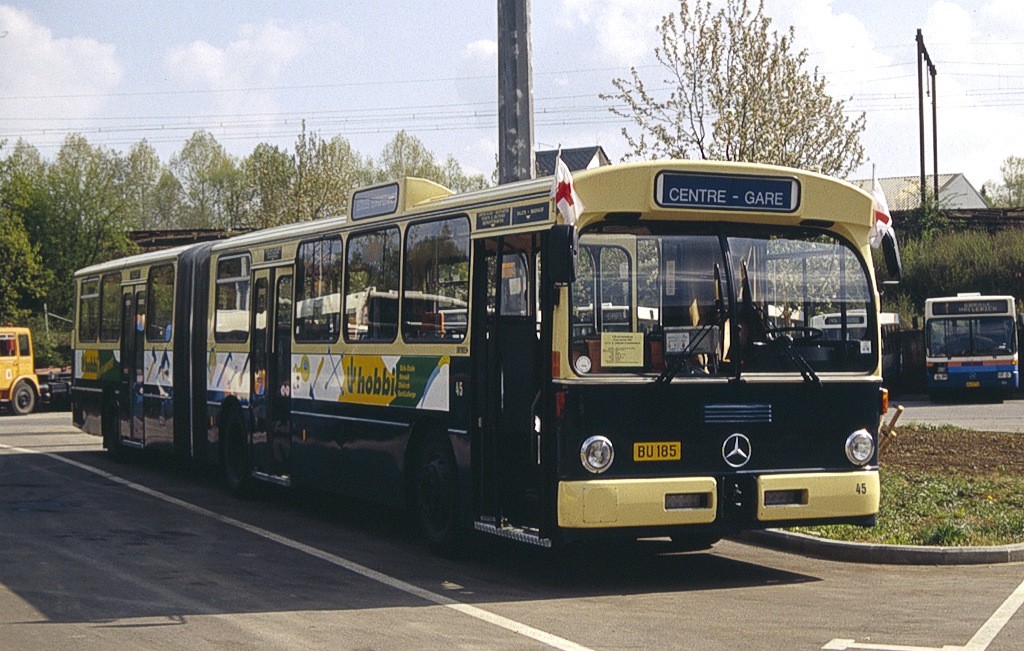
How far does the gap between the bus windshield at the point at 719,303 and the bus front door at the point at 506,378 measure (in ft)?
2.39

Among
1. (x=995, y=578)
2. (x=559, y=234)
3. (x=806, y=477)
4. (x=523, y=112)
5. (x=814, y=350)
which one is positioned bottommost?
(x=995, y=578)

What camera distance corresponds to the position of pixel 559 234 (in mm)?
9750

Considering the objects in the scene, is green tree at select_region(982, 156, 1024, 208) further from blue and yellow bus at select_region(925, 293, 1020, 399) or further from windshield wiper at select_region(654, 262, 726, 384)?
windshield wiper at select_region(654, 262, 726, 384)

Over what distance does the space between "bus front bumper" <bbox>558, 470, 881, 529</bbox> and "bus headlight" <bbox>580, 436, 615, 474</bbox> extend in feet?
0.34

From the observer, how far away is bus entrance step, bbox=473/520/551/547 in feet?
33.9

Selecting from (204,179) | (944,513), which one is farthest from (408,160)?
(944,513)

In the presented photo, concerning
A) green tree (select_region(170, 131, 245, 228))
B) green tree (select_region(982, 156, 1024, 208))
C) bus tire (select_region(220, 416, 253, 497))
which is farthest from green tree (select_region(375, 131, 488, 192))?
bus tire (select_region(220, 416, 253, 497))

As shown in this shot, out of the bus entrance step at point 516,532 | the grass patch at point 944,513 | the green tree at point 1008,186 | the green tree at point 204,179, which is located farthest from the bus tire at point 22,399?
the green tree at point 1008,186

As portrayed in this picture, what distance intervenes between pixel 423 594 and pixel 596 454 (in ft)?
5.21

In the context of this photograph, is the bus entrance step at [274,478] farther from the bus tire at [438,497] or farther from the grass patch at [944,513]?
the grass patch at [944,513]

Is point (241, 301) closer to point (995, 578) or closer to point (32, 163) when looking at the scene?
point (995, 578)

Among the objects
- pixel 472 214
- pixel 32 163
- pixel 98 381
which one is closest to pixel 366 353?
pixel 472 214

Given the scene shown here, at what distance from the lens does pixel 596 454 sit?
1001 centimetres

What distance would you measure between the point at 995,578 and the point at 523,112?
25.4 ft
